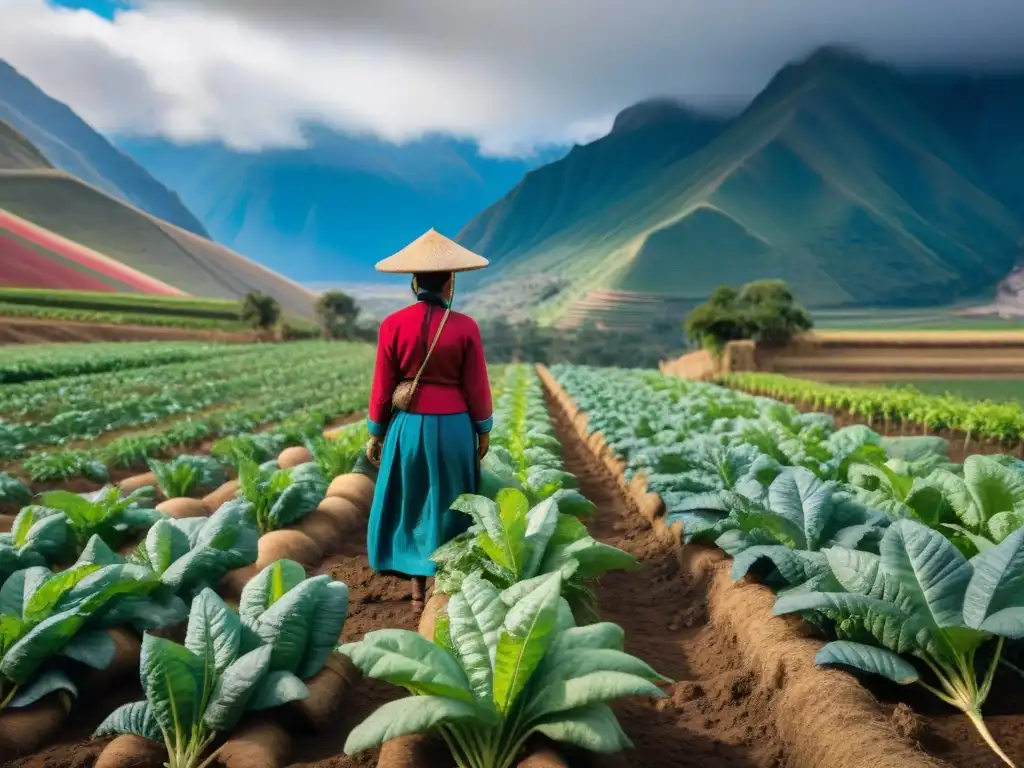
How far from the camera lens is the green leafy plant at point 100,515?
369cm

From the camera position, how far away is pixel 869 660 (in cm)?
217

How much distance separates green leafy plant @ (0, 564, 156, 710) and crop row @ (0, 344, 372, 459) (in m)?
6.22

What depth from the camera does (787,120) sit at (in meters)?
118

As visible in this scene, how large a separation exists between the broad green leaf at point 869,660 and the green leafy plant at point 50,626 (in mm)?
2197

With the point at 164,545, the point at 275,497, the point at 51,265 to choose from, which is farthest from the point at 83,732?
the point at 51,265

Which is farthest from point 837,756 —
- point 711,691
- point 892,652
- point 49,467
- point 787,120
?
point 787,120

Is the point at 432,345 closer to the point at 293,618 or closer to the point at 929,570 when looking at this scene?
the point at 293,618

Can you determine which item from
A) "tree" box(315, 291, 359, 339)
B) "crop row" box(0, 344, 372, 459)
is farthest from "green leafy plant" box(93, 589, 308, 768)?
"tree" box(315, 291, 359, 339)

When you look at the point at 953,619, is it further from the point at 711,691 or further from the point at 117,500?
the point at 117,500

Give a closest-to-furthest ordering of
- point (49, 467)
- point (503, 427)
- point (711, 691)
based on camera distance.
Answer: point (711, 691)
point (49, 467)
point (503, 427)

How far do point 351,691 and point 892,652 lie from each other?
1.72 meters

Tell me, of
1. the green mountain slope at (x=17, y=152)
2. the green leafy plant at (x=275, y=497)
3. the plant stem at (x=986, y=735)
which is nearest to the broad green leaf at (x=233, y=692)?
the plant stem at (x=986, y=735)

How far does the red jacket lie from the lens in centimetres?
337

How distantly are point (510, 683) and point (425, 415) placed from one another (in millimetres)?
1745
